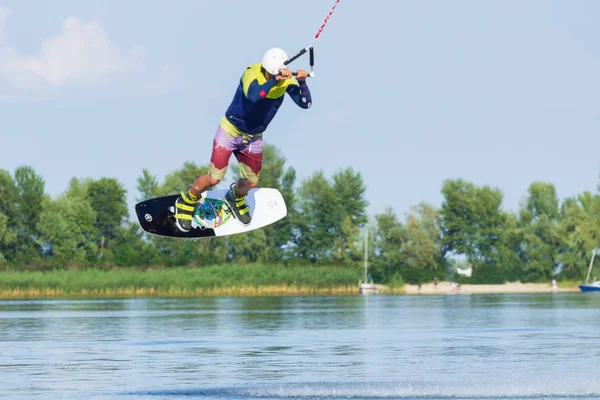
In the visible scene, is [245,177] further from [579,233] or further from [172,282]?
[579,233]

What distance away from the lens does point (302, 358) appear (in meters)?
23.0

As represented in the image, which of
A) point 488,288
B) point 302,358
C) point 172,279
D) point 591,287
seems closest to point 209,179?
point 302,358

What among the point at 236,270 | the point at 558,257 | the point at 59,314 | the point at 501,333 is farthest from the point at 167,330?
the point at 558,257

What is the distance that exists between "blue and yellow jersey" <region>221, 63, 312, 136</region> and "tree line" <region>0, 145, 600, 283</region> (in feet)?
217

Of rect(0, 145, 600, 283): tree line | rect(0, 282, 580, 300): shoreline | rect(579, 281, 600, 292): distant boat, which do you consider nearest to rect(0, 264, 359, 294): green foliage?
rect(0, 282, 580, 300): shoreline

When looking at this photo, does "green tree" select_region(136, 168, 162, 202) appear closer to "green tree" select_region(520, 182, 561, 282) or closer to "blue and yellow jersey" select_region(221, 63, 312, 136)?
"green tree" select_region(520, 182, 561, 282)

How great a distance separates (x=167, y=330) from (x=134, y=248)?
188ft

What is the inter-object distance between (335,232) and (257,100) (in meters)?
78.7

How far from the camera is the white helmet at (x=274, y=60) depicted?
13859mm

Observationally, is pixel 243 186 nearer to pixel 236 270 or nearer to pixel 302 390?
pixel 302 390

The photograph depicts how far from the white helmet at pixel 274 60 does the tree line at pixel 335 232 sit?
67.0 m

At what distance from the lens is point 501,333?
101ft

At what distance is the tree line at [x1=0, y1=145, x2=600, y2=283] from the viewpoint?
281 feet

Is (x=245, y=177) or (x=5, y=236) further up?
(x=5, y=236)
